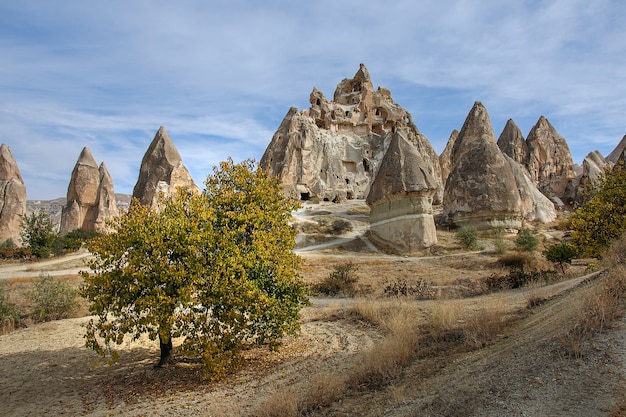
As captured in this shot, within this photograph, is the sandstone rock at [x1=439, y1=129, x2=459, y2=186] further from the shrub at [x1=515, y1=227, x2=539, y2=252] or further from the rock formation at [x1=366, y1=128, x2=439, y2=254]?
the shrub at [x1=515, y1=227, x2=539, y2=252]

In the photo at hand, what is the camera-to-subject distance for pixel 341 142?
41.8 metres

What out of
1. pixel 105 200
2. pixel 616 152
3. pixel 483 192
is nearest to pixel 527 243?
pixel 483 192

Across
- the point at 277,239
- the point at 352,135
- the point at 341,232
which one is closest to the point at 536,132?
the point at 352,135

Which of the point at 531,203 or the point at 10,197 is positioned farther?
the point at 10,197

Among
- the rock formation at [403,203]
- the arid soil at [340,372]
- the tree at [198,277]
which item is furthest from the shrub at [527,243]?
the tree at [198,277]

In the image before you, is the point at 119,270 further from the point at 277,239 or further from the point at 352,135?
the point at 352,135

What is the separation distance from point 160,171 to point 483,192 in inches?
793

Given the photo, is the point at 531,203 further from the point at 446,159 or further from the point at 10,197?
the point at 10,197

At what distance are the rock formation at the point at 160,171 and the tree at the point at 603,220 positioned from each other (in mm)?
23954

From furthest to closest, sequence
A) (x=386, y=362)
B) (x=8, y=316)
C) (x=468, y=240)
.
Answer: (x=468, y=240) → (x=8, y=316) → (x=386, y=362)

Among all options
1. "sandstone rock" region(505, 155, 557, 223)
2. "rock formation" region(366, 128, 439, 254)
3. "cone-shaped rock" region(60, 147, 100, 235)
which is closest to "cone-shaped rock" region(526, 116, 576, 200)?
"sandstone rock" region(505, 155, 557, 223)

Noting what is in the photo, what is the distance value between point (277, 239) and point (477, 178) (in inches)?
731

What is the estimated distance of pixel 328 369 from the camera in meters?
5.87

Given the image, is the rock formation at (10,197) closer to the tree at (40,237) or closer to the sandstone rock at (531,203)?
the tree at (40,237)
